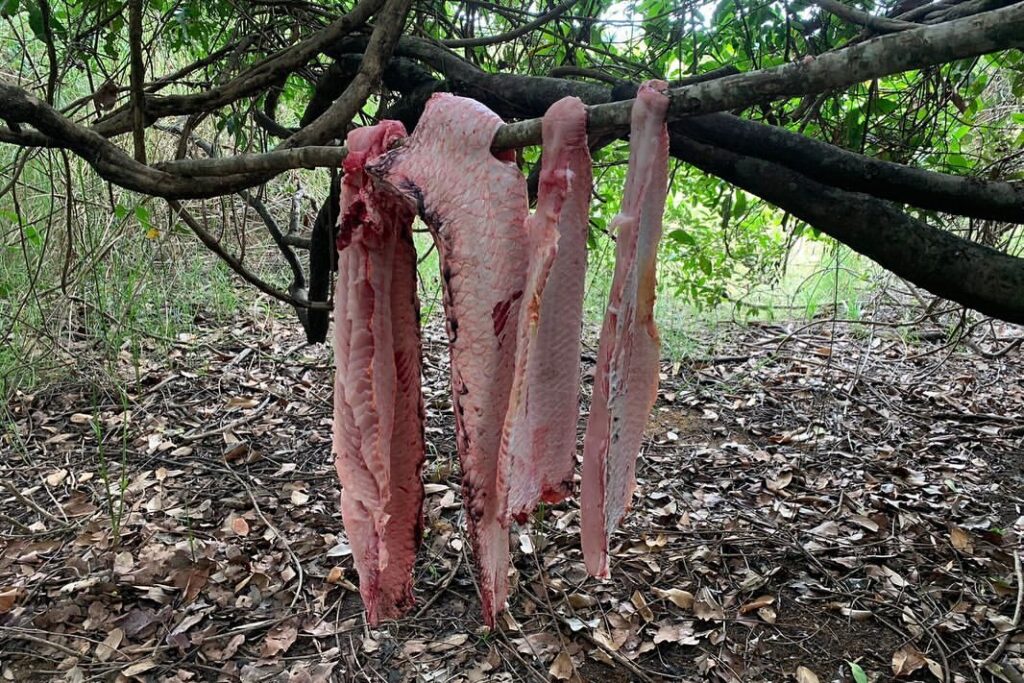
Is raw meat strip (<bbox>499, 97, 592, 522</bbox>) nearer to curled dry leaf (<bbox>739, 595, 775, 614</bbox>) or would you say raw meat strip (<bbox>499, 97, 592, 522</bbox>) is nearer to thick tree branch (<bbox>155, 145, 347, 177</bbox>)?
thick tree branch (<bbox>155, 145, 347, 177</bbox>)

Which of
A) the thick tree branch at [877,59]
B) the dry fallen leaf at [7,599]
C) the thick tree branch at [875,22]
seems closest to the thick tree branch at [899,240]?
the thick tree branch at [875,22]

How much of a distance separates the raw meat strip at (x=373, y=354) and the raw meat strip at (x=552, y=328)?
34 centimetres

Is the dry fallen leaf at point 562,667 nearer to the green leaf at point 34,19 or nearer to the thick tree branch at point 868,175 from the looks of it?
the thick tree branch at point 868,175

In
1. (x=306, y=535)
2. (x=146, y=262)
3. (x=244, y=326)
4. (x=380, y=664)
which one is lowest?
(x=380, y=664)

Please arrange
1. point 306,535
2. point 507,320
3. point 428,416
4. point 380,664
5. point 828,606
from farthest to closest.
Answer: point 428,416 < point 306,535 < point 828,606 < point 380,664 < point 507,320

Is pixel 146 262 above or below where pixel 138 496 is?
above

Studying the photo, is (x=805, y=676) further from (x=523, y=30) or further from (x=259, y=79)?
(x=259, y=79)

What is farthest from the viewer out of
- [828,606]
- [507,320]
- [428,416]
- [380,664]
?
[428,416]

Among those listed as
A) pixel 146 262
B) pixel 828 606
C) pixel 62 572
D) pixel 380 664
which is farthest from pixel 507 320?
pixel 146 262

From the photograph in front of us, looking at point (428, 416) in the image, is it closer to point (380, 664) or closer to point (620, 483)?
point (380, 664)

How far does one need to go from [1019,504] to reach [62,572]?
4.33 m

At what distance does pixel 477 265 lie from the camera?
3.82ft

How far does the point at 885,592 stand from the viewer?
2.64 metres

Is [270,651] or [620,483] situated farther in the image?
[270,651]
